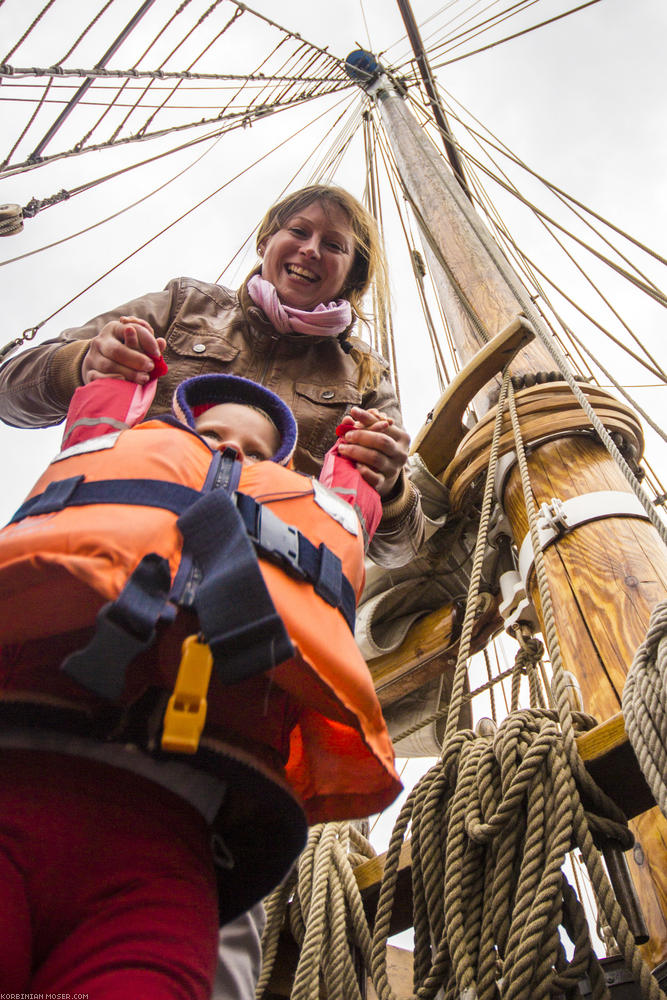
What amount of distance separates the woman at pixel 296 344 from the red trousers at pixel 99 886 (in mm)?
803

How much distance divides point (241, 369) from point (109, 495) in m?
0.97

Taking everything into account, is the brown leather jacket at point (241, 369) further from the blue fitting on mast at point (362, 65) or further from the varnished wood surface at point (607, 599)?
the blue fitting on mast at point (362, 65)

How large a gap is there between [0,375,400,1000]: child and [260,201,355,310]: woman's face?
37.2 inches

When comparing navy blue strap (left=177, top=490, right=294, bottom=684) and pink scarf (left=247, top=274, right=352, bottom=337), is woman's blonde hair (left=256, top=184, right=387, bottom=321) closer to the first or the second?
pink scarf (left=247, top=274, right=352, bottom=337)

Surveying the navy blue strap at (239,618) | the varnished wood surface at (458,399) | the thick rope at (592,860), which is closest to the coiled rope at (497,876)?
the thick rope at (592,860)

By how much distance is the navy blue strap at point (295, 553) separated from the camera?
0.94 metres

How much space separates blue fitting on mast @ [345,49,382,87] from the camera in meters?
7.33

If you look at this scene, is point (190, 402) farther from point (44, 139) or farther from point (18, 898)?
point (44, 139)

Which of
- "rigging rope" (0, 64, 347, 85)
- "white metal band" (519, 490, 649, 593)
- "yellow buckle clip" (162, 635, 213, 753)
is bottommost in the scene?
"yellow buckle clip" (162, 635, 213, 753)

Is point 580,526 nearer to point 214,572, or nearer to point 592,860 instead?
point 592,860

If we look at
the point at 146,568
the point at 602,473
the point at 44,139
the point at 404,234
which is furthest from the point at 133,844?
the point at 404,234

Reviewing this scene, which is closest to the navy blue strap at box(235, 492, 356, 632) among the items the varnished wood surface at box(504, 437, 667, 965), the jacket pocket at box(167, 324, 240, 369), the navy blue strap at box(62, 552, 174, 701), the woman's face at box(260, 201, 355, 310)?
the navy blue strap at box(62, 552, 174, 701)

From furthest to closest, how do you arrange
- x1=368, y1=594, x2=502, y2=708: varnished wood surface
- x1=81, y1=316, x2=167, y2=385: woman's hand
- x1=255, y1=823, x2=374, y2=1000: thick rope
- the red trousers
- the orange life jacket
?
x1=368, y1=594, x2=502, y2=708: varnished wood surface < x1=255, y1=823, x2=374, y2=1000: thick rope < x1=81, y1=316, x2=167, y2=385: woman's hand < the orange life jacket < the red trousers

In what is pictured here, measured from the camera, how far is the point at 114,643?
2.43ft
